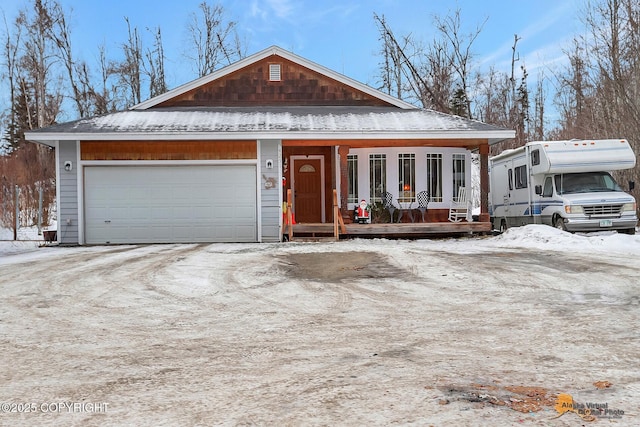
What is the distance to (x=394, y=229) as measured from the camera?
44.2ft

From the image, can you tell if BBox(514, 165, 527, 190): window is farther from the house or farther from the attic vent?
the attic vent

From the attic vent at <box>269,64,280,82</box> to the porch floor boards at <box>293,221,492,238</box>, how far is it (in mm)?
5192

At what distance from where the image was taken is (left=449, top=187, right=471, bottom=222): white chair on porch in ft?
49.0

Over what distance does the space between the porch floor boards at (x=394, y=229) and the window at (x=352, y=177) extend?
1579mm

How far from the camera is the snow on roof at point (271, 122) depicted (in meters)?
13.1

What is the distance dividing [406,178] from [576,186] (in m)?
4.69

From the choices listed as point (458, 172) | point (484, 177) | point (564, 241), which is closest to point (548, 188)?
point (484, 177)

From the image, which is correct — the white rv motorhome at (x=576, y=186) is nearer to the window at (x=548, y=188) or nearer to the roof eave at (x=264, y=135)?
the window at (x=548, y=188)

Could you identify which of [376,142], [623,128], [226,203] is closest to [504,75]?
[623,128]

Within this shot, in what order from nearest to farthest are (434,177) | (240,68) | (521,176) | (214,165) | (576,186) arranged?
(576,186) < (214,165) < (521,176) < (434,177) < (240,68)

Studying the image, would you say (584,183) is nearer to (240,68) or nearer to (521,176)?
(521,176)

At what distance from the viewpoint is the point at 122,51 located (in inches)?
1224

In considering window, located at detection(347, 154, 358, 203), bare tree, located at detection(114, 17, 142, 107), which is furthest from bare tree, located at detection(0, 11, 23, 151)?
window, located at detection(347, 154, 358, 203)

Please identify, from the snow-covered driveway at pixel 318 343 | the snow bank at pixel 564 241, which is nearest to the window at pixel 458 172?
the snow bank at pixel 564 241
